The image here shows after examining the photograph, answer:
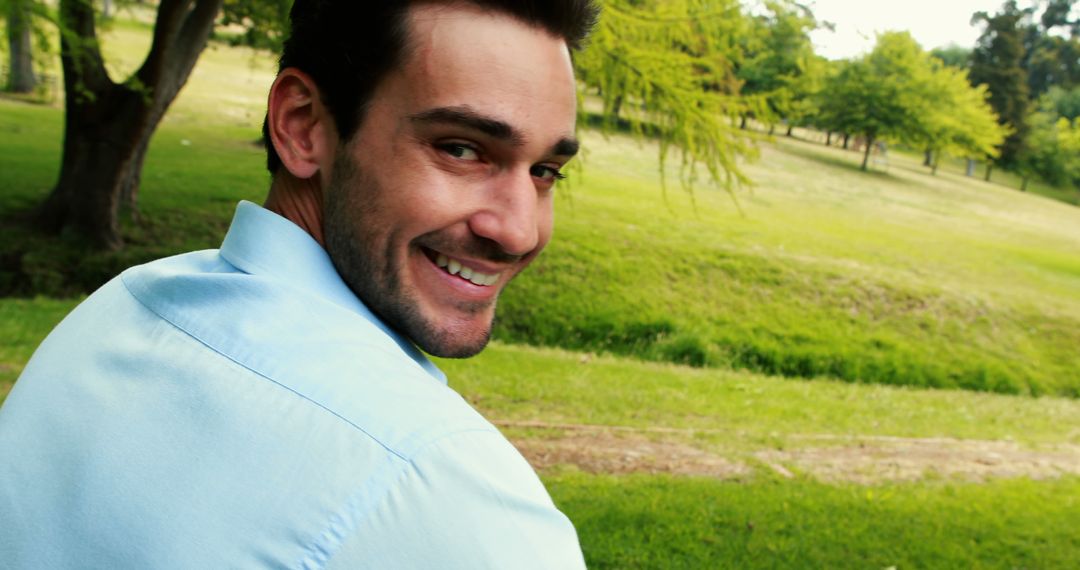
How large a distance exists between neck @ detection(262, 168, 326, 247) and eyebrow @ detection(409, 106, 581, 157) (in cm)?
22

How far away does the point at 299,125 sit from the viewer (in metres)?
1.50

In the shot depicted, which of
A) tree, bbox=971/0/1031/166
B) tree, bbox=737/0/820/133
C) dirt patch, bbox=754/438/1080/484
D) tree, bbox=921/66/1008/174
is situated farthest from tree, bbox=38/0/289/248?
tree, bbox=971/0/1031/166

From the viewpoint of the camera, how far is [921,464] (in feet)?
25.6

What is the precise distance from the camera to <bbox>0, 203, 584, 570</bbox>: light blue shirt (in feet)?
2.87

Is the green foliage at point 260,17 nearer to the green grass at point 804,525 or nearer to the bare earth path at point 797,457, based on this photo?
the bare earth path at point 797,457

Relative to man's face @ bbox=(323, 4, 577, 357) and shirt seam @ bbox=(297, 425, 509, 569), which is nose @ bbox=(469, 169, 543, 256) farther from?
shirt seam @ bbox=(297, 425, 509, 569)

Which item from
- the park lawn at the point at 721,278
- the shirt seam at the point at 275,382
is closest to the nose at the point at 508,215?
the shirt seam at the point at 275,382

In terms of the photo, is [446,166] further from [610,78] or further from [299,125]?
[610,78]

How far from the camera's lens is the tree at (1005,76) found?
5347cm

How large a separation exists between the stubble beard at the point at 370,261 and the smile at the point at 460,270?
4 centimetres

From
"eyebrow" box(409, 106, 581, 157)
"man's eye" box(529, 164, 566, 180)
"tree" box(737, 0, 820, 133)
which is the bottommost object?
"man's eye" box(529, 164, 566, 180)

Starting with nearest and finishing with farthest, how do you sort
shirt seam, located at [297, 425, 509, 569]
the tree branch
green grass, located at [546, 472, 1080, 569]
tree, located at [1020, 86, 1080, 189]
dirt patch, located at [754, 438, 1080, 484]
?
shirt seam, located at [297, 425, 509, 569] → green grass, located at [546, 472, 1080, 569] → dirt patch, located at [754, 438, 1080, 484] → the tree branch → tree, located at [1020, 86, 1080, 189]

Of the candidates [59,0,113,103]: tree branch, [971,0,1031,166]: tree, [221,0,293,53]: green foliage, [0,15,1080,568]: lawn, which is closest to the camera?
[0,15,1080,568]: lawn

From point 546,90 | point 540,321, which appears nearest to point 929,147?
point 540,321
